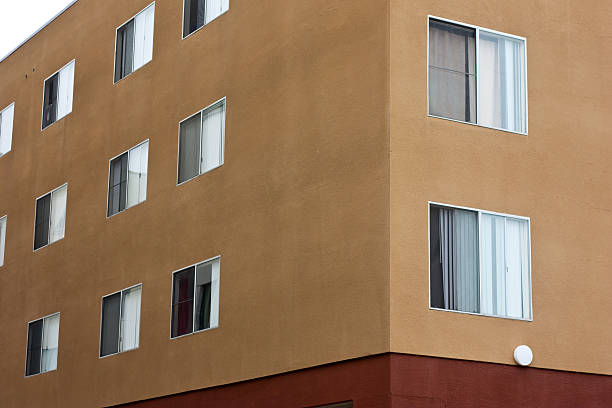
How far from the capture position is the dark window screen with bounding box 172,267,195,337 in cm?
2259

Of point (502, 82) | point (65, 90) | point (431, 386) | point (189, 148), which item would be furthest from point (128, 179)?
point (431, 386)

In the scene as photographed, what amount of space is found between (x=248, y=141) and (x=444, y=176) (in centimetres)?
481

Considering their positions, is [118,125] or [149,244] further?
[118,125]

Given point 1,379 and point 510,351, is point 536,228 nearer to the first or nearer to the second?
point 510,351

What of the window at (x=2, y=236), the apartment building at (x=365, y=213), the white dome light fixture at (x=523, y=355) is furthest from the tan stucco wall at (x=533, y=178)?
the window at (x=2, y=236)

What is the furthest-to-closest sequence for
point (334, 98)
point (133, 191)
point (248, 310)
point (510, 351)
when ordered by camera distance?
point (133, 191) → point (248, 310) → point (334, 98) → point (510, 351)

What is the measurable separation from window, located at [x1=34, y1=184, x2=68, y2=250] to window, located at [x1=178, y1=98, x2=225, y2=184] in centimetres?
554

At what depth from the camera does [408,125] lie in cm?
1817

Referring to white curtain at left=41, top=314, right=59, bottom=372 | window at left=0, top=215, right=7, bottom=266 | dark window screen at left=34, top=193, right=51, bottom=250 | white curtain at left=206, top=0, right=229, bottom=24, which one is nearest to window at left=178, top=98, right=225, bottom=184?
white curtain at left=206, top=0, right=229, bottom=24

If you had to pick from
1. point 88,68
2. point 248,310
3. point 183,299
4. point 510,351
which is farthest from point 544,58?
point 88,68

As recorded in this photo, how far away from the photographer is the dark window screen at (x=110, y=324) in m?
24.9

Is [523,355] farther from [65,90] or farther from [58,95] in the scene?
[58,95]

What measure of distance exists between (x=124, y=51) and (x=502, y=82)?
10.9 m

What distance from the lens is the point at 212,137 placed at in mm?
22891
